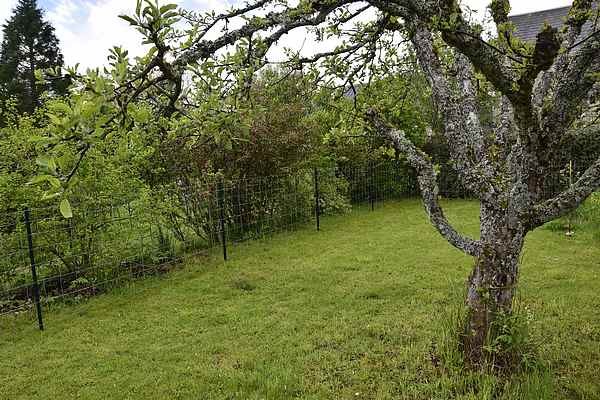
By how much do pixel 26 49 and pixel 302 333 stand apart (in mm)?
21768

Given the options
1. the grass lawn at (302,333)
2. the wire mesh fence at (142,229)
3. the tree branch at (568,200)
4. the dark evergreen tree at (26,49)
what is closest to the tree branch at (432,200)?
the tree branch at (568,200)

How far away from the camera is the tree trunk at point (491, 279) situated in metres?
2.60

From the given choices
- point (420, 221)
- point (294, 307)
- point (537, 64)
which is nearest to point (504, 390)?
point (537, 64)

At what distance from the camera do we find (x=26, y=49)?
1978 cm

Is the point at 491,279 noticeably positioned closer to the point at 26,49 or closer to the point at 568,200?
A: the point at 568,200

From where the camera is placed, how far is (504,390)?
2537 millimetres

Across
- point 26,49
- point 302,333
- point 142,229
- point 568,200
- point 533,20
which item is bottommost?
point 302,333

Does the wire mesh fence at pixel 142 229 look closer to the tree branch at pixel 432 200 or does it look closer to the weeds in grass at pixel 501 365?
the tree branch at pixel 432 200

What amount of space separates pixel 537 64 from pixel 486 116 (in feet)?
33.8

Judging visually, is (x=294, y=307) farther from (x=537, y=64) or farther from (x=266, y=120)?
(x=266, y=120)

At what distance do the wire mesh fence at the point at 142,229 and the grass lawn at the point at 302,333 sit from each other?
0.32 metres

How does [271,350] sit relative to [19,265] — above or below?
below

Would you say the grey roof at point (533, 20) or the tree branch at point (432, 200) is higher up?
the grey roof at point (533, 20)

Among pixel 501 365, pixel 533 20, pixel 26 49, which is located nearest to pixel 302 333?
pixel 501 365
